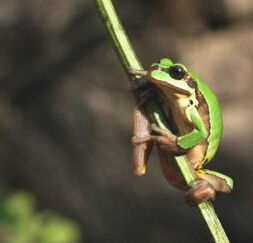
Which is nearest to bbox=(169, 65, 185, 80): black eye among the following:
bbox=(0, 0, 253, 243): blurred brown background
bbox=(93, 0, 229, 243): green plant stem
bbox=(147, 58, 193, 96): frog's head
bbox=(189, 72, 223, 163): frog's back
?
bbox=(147, 58, 193, 96): frog's head

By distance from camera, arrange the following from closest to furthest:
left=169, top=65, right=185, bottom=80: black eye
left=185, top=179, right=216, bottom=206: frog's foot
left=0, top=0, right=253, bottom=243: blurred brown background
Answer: left=185, top=179, right=216, bottom=206: frog's foot < left=169, top=65, right=185, bottom=80: black eye < left=0, top=0, right=253, bottom=243: blurred brown background

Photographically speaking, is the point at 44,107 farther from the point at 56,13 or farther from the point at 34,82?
the point at 56,13

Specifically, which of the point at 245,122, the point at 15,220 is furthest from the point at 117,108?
the point at 15,220

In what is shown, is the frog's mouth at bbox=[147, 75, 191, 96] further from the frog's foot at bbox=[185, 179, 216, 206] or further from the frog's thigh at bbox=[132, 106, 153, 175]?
the frog's foot at bbox=[185, 179, 216, 206]

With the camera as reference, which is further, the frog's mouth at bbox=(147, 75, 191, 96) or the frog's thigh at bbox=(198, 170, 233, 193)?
the frog's thigh at bbox=(198, 170, 233, 193)

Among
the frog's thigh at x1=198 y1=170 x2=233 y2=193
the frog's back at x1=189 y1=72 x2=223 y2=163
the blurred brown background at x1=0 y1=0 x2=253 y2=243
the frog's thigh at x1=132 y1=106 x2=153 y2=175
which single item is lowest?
the blurred brown background at x1=0 y1=0 x2=253 y2=243


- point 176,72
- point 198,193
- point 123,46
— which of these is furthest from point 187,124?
point 123,46
